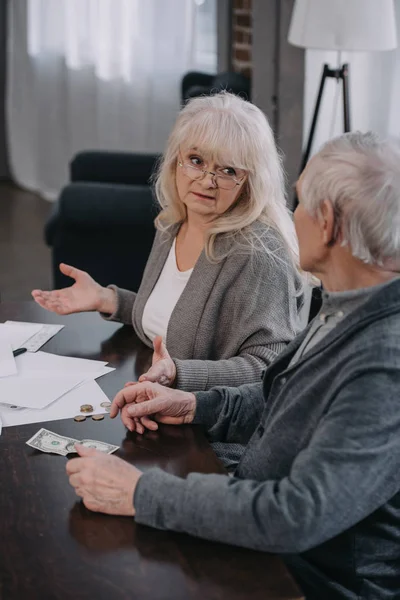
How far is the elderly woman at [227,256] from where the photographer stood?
2.07 meters

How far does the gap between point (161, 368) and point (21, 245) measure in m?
4.26

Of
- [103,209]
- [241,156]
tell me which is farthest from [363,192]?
[103,209]

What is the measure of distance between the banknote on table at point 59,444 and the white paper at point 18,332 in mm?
466

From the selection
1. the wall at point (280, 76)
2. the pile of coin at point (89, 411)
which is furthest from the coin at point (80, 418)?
the wall at point (280, 76)

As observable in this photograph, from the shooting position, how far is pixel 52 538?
137 centimetres

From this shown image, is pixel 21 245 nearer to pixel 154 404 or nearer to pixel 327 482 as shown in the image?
pixel 154 404

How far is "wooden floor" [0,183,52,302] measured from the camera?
5.18m

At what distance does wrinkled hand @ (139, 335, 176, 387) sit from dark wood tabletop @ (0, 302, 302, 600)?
0.60 ft

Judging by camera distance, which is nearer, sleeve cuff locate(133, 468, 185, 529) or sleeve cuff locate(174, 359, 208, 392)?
sleeve cuff locate(133, 468, 185, 529)

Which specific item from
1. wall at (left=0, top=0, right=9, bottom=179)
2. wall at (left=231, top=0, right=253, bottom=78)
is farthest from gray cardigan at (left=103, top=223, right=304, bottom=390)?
wall at (left=0, top=0, right=9, bottom=179)

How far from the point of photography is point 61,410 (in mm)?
1795

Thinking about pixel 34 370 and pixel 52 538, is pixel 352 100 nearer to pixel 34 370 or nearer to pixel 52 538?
pixel 34 370

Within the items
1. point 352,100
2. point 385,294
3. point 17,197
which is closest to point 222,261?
point 385,294

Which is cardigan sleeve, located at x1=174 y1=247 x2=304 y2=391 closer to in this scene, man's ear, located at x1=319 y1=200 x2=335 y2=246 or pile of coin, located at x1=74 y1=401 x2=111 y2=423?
pile of coin, located at x1=74 y1=401 x2=111 y2=423
